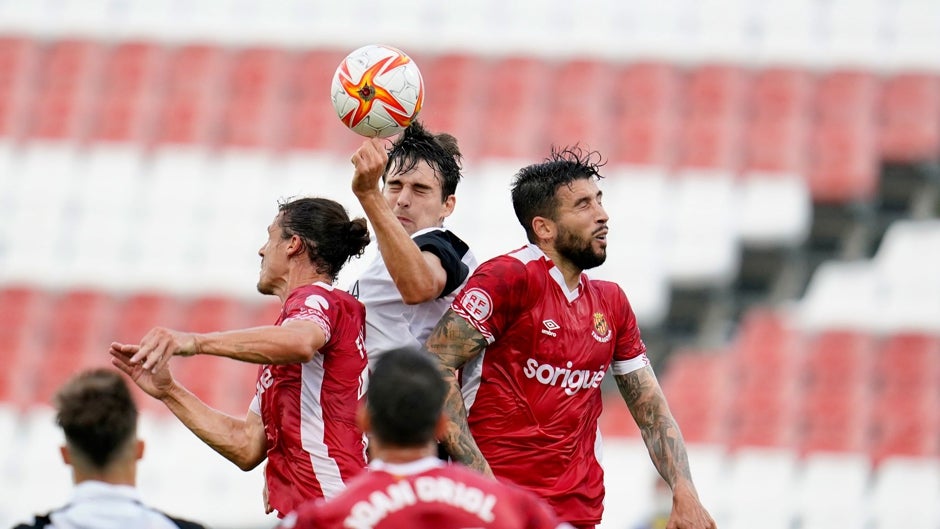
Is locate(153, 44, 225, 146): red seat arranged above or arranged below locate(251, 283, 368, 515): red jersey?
above

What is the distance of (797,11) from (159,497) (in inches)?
334

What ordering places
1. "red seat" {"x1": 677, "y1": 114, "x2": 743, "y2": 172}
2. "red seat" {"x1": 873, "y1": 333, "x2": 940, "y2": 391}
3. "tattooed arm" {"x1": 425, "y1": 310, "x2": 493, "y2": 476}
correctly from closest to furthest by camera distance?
"tattooed arm" {"x1": 425, "y1": 310, "x2": 493, "y2": 476} → "red seat" {"x1": 873, "y1": 333, "x2": 940, "y2": 391} → "red seat" {"x1": 677, "y1": 114, "x2": 743, "y2": 172}

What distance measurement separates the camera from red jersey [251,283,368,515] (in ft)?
Answer: 14.9

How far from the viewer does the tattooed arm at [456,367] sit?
465cm

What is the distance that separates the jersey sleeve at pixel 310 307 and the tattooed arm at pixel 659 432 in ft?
4.31

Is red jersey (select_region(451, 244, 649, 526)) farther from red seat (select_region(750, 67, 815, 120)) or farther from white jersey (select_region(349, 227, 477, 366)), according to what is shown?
red seat (select_region(750, 67, 815, 120))

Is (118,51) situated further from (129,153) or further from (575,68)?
(575,68)

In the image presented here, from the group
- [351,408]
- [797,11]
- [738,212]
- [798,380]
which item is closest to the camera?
[351,408]

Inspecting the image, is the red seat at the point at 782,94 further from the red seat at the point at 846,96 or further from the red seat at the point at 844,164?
the red seat at the point at 844,164

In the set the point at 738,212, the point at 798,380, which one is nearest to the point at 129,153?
the point at 738,212

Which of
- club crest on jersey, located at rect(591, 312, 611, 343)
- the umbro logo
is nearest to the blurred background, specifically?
club crest on jersey, located at rect(591, 312, 611, 343)

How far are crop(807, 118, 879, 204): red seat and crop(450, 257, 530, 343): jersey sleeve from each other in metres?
9.57

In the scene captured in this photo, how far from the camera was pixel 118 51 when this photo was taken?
14984mm

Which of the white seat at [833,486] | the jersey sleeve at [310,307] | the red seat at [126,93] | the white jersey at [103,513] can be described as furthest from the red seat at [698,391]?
the white jersey at [103,513]
